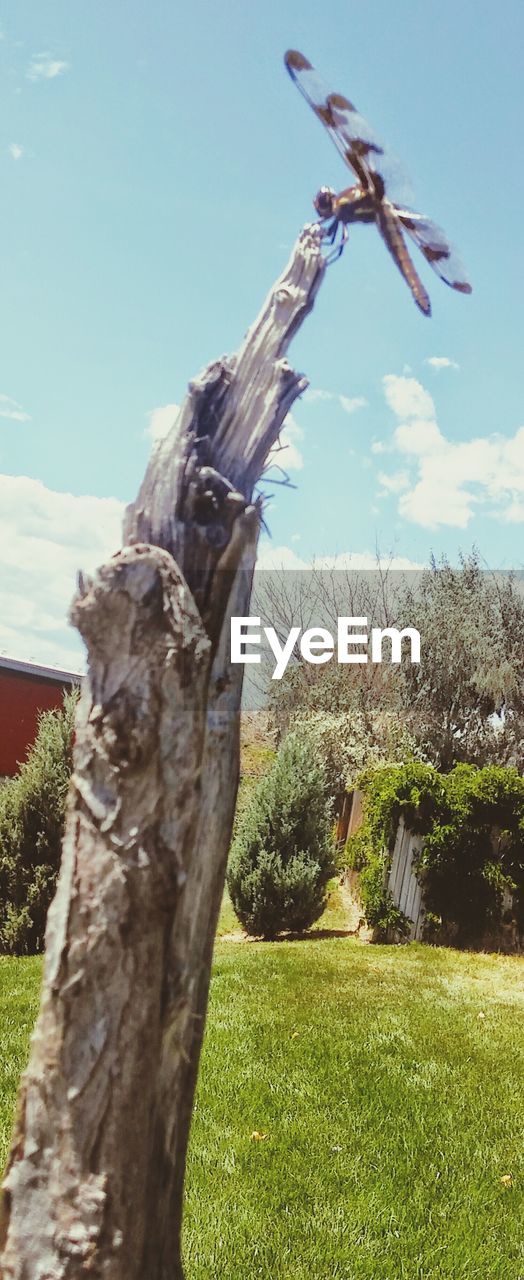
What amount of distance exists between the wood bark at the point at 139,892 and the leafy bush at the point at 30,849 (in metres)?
7.44

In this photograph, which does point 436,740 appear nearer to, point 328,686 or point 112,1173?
point 328,686

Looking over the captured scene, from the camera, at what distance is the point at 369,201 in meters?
2.53

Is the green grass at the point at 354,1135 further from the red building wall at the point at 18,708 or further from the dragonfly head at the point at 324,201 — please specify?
the red building wall at the point at 18,708

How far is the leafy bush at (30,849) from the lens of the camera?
9133mm

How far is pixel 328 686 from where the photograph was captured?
21.4 m

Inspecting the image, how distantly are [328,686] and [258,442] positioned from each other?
760 inches

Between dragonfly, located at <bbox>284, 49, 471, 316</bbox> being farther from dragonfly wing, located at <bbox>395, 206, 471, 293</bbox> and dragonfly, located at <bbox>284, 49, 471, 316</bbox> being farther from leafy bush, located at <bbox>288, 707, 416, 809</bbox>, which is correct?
leafy bush, located at <bbox>288, 707, 416, 809</bbox>

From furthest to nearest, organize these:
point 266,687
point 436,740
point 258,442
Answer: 1. point 266,687
2. point 436,740
3. point 258,442

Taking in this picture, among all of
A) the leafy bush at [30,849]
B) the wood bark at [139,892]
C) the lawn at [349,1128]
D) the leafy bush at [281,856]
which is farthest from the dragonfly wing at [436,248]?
the leafy bush at [281,856]

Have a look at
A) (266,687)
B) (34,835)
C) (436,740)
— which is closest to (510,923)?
(34,835)

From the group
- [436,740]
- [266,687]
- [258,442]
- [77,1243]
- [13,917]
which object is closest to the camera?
[77,1243]

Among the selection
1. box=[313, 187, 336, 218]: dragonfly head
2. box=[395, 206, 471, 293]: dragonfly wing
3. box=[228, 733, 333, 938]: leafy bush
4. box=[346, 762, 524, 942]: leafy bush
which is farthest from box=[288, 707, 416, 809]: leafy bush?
box=[313, 187, 336, 218]: dragonfly head

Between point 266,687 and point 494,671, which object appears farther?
point 266,687

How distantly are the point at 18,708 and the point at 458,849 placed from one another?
13804 millimetres
